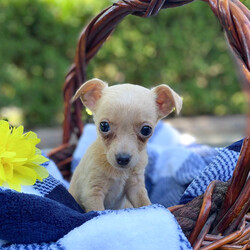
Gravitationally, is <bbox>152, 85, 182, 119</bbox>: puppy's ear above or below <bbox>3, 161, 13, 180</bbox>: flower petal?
above

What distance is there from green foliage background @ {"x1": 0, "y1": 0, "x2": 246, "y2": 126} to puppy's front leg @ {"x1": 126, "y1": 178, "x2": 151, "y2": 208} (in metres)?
2.06

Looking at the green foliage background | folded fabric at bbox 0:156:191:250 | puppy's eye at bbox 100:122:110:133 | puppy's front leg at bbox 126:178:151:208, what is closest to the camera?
folded fabric at bbox 0:156:191:250

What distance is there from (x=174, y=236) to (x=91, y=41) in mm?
800

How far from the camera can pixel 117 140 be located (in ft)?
3.20

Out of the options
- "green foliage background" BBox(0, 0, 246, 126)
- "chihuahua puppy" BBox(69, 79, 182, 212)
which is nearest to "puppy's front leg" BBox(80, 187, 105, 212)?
"chihuahua puppy" BBox(69, 79, 182, 212)

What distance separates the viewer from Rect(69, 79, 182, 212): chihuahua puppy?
98 centimetres

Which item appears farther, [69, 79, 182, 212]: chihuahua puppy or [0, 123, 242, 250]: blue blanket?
[69, 79, 182, 212]: chihuahua puppy

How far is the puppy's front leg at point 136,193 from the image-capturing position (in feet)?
3.74

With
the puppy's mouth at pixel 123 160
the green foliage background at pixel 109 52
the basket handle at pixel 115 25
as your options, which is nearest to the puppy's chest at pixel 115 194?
the puppy's mouth at pixel 123 160

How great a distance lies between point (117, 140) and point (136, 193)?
25 cm

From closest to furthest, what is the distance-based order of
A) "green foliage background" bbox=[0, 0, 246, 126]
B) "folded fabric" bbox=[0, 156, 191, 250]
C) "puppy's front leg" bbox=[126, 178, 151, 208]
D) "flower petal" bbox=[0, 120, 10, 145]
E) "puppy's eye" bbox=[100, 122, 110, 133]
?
"folded fabric" bbox=[0, 156, 191, 250], "flower petal" bbox=[0, 120, 10, 145], "puppy's eye" bbox=[100, 122, 110, 133], "puppy's front leg" bbox=[126, 178, 151, 208], "green foliage background" bbox=[0, 0, 246, 126]

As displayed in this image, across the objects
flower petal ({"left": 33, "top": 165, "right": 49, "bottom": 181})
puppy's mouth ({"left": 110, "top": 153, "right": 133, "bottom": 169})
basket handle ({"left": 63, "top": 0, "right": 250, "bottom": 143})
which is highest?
basket handle ({"left": 63, "top": 0, "right": 250, "bottom": 143})

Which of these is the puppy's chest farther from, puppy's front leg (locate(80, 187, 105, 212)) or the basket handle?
the basket handle

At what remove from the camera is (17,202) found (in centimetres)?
80
